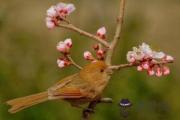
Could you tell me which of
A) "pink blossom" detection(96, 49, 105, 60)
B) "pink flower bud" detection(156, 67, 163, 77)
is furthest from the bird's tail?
"pink flower bud" detection(156, 67, 163, 77)

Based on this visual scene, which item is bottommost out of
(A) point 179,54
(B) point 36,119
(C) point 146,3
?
(B) point 36,119

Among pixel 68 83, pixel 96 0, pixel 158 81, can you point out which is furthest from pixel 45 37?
pixel 68 83

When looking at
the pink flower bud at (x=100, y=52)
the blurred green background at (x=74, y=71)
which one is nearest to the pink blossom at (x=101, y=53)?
the pink flower bud at (x=100, y=52)

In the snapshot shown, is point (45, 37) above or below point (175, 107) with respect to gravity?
above

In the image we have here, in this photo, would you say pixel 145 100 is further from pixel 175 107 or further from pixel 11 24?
pixel 11 24

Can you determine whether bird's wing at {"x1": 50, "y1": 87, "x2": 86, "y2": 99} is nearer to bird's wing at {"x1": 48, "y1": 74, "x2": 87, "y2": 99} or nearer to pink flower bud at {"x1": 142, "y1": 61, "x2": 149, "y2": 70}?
bird's wing at {"x1": 48, "y1": 74, "x2": 87, "y2": 99}

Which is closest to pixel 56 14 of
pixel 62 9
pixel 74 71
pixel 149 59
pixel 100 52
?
pixel 62 9

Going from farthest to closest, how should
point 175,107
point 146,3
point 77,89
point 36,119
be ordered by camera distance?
1. point 146,3
2. point 175,107
3. point 36,119
4. point 77,89
